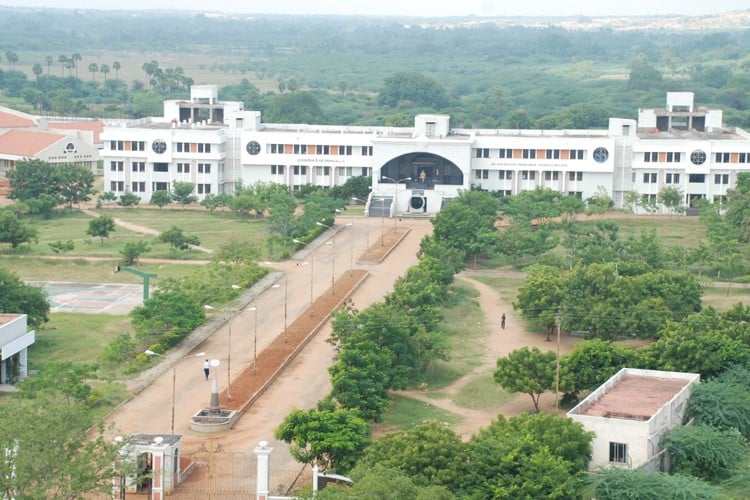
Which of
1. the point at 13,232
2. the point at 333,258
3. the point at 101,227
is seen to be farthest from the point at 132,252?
the point at 333,258

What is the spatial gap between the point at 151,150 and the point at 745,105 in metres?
78.9

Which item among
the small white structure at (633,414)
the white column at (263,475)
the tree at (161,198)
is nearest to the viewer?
the white column at (263,475)

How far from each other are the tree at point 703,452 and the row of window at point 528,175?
4184 centimetres

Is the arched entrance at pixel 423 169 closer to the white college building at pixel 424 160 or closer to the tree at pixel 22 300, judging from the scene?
the white college building at pixel 424 160

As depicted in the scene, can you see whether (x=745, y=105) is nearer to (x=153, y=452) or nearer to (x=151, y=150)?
(x=151, y=150)

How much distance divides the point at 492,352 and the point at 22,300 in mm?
14289

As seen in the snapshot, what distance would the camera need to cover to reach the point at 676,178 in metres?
76.9

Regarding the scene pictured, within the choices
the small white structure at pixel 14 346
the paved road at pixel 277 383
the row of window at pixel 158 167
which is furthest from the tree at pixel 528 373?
the row of window at pixel 158 167

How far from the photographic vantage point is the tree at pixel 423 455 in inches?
1248

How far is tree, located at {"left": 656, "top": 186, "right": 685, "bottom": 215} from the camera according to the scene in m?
74.6

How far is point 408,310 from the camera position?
154 ft

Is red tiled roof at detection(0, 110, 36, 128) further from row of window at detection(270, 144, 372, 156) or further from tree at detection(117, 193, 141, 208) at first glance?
row of window at detection(270, 144, 372, 156)

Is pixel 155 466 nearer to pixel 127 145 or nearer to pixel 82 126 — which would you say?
pixel 127 145

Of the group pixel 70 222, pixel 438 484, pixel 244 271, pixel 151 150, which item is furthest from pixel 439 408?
pixel 151 150
